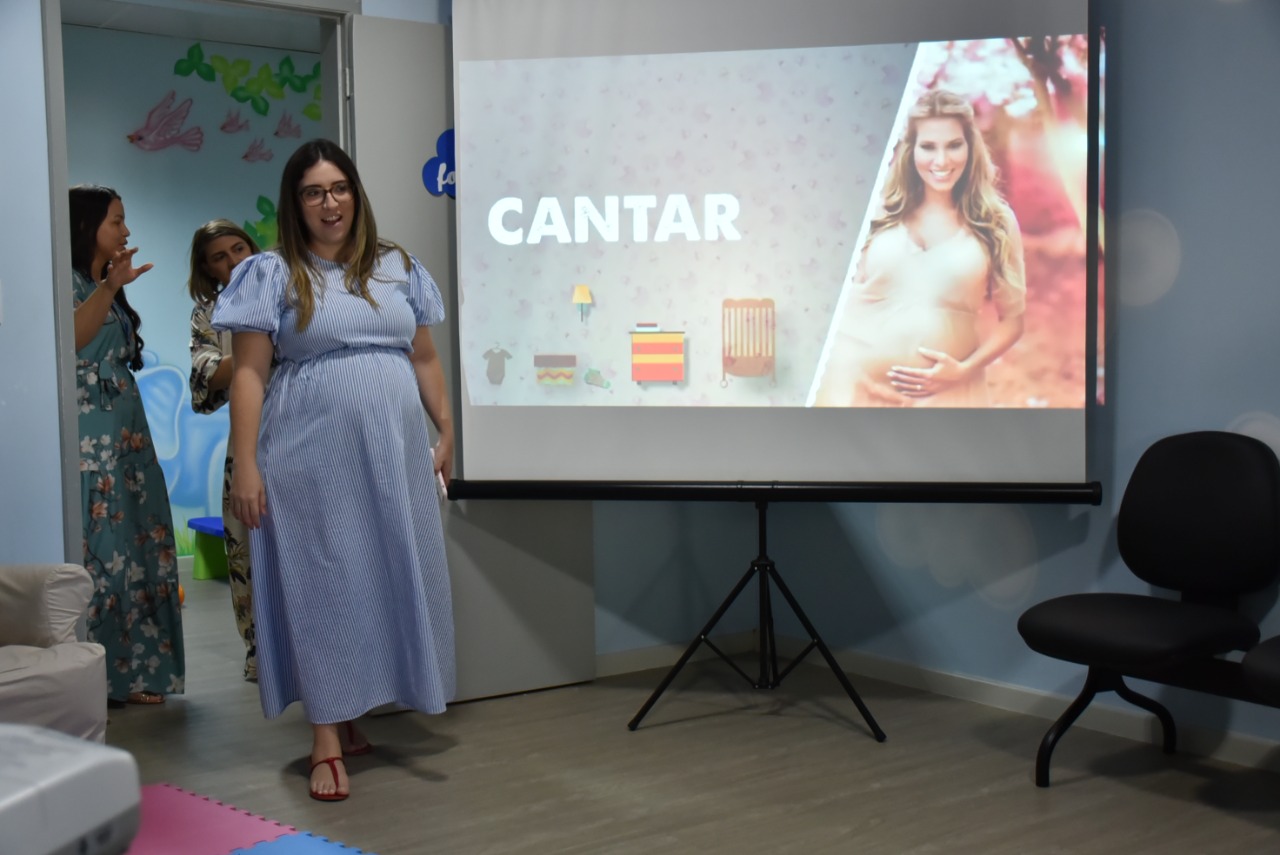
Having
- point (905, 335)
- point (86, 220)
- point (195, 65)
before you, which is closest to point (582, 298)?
point (905, 335)

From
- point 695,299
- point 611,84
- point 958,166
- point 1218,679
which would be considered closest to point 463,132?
point 611,84

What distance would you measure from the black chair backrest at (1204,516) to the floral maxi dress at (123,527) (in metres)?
2.70

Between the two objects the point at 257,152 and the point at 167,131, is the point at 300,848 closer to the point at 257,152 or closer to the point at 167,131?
the point at 167,131

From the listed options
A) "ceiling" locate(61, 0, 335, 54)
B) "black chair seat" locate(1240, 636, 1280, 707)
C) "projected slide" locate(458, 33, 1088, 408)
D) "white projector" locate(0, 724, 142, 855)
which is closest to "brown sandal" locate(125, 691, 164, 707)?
"projected slide" locate(458, 33, 1088, 408)

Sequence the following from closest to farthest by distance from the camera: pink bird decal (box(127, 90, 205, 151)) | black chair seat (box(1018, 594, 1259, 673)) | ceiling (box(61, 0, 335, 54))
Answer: black chair seat (box(1018, 594, 1259, 673)) < ceiling (box(61, 0, 335, 54)) < pink bird decal (box(127, 90, 205, 151))

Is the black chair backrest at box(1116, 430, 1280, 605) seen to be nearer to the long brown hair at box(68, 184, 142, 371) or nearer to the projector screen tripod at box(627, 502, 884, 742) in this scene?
the projector screen tripod at box(627, 502, 884, 742)

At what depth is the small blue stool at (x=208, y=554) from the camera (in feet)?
19.7

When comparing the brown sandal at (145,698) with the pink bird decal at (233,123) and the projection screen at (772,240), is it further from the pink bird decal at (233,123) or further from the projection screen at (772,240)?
the pink bird decal at (233,123)

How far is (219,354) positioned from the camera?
3.72 metres

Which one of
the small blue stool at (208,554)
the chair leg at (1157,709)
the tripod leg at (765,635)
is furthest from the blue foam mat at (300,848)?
the small blue stool at (208,554)

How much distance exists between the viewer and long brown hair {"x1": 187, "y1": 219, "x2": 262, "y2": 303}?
3771 millimetres

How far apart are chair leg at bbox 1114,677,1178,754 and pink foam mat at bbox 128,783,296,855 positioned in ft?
6.20

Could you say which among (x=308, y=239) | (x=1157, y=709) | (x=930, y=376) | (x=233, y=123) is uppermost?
(x=233, y=123)

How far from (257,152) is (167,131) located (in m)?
0.48
